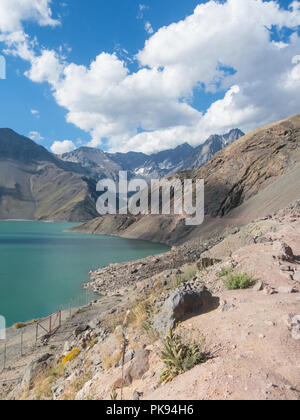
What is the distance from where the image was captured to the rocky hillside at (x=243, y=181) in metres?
69.1

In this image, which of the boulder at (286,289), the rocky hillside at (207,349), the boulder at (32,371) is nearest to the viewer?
the rocky hillside at (207,349)

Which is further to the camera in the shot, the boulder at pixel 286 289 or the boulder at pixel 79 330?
the boulder at pixel 79 330

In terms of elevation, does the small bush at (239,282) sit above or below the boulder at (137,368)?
above

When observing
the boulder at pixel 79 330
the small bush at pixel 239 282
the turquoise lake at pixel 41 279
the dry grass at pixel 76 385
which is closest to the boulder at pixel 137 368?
the dry grass at pixel 76 385

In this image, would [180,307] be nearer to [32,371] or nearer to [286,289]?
[286,289]

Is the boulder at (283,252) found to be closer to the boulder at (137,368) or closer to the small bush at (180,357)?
the small bush at (180,357)

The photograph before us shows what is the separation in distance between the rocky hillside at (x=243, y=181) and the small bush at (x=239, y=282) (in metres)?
57.3

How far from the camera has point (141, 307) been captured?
966cm

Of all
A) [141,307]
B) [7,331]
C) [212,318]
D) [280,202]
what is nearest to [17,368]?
[7,331]

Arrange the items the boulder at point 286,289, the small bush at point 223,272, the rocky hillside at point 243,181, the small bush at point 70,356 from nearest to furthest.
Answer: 1. the boulder at point 286,289
2. the small bush at point 223,272
3. the small bush at point 70,356
4. the rocky hillside at point 243,181

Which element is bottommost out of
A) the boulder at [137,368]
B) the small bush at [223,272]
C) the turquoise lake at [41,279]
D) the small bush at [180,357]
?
the turquoise lake at [41,279]

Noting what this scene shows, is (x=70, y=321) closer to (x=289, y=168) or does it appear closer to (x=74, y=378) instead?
(x=74, y=378)

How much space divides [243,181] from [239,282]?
8034cm

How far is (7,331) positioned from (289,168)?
74476 millimetres
